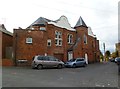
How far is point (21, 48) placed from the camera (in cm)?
3462

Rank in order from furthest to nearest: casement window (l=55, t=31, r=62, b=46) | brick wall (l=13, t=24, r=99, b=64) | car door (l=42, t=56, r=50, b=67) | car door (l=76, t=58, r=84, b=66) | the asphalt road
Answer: casement window (l=55, t=31, r=62, b=46)
car door (l=76, t=58, r=84, b=66)
brick wall (l=13, t=24, r=99, b=64)
car door (l=42, t=56, r=50, b=67)
the asphalt road

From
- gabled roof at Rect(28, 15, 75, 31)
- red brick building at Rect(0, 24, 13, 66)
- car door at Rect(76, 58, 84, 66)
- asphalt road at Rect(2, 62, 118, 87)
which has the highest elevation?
gabled roof at Rect(28, 15, 75, 31)

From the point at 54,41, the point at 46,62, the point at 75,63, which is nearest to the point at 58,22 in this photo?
the point at 54,41

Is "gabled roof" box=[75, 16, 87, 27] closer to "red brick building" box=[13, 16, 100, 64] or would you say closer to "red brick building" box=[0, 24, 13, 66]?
"red brick building" box=[13, 16, 100, 64]

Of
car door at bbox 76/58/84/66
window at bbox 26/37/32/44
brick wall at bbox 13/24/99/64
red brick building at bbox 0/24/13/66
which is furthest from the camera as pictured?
red brick building at bbox 0/24/13/66

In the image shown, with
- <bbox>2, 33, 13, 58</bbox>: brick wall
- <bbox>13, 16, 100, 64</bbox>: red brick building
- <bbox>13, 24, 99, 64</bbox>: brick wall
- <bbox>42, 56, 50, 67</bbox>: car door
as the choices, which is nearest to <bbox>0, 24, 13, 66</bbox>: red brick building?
<bbox>2, 33, 13, 58</bbox>: brick wall

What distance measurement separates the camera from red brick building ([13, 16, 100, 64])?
34.8 meters

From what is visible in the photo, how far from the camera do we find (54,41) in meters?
38.6

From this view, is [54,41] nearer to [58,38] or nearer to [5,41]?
[58,38]

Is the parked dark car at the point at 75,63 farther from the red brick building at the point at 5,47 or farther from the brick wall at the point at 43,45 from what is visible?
the red brick building at the point at 5,47

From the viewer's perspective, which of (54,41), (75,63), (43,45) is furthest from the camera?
(54,41)

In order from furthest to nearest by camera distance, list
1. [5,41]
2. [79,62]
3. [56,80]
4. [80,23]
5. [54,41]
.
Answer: [80,23] < [5,41] < [54,41] < [79,62] < [56,80]

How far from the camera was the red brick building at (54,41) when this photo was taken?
114 ft

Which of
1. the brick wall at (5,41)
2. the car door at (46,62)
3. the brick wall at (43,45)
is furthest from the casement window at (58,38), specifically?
the car door at (46,62)
